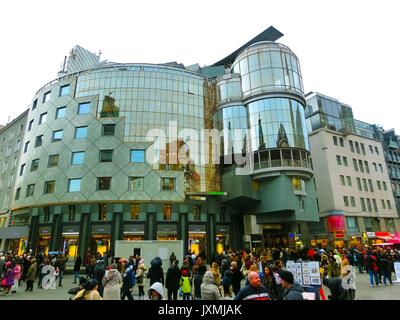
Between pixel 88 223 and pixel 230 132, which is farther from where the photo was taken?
pixel 230 132

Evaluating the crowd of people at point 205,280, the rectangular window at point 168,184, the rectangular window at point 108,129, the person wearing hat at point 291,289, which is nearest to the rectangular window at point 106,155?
the rectangular window at point 108,129

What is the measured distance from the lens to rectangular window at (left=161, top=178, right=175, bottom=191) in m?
37.2

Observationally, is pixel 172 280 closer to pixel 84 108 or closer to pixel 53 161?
pixel 53 161

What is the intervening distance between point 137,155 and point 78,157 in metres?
8.93

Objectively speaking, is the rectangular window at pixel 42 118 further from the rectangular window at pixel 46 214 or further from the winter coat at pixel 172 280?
the winter coat at pixel 172 280

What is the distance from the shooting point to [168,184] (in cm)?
3750

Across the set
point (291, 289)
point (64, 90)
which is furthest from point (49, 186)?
point (291, 289)

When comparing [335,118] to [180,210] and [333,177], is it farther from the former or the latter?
[180,210]

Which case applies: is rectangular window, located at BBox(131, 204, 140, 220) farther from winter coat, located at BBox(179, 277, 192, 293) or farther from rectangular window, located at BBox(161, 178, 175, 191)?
winter coat, located at BBox(179, 277, 192, 293)

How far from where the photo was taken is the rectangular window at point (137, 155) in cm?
3781
